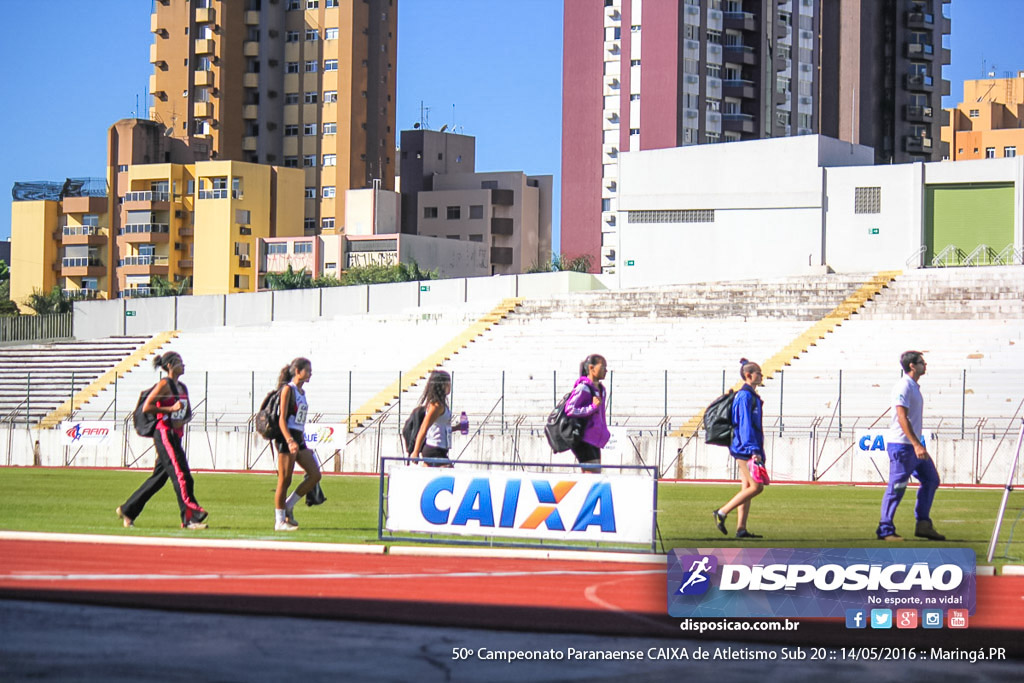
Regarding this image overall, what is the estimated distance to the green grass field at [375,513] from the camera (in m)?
13.7

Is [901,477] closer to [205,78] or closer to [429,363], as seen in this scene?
[429,363]

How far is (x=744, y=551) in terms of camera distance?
7.75 metres

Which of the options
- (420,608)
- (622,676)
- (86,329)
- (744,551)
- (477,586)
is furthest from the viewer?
(86,329)

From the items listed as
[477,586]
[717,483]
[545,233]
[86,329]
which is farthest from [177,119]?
[477,586]

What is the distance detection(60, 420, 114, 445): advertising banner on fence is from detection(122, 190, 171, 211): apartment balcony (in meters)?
69.5

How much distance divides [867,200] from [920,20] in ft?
175

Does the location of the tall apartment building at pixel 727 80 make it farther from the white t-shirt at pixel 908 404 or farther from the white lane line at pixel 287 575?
the white lane line at pixel 287 575

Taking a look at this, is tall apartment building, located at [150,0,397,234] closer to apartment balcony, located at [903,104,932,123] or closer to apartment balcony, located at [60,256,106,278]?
apartment balcony, located at [60,256,106,278]

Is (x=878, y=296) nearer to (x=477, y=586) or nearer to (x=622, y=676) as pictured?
(x=477, y=586)

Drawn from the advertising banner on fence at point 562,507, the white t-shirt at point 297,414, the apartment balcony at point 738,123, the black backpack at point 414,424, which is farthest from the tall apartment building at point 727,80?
the advertising banner on fence at point 562,507

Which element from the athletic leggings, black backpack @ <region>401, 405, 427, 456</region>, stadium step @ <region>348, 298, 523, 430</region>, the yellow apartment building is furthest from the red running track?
the yellow apartment building

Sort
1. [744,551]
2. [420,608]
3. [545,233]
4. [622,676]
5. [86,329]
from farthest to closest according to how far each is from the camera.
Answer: [545,233] < [86,329] < [420,608] < [744,551] < [622,676]

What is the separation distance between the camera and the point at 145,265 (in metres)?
102

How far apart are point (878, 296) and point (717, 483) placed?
1938cm
